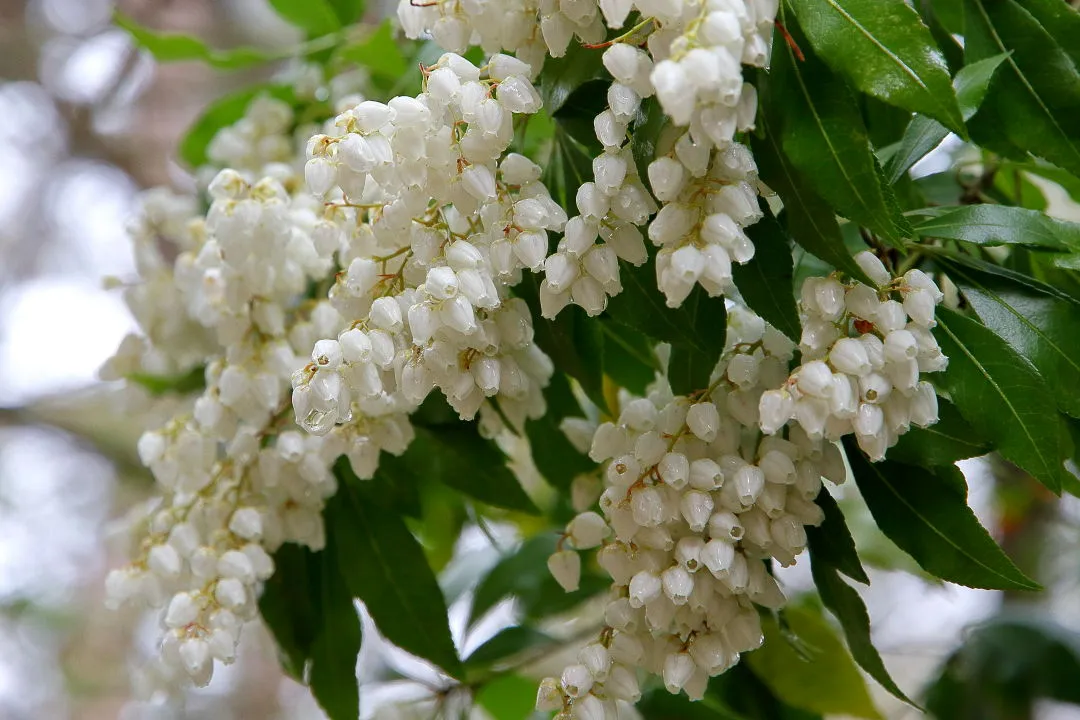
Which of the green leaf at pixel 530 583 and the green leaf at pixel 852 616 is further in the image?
the green leaf at pixel 530 583

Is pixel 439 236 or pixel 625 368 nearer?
pixel 439 236

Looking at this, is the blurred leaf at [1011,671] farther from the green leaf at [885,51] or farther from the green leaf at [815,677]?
the green leaf at [885,51]

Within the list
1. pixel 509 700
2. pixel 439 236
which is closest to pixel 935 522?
pixel 439 236

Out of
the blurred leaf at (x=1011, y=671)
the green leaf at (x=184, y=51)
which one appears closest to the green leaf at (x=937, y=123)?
the green leaf at (x=184, y=51)

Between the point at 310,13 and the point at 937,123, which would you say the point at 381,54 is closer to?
the point at 310,13

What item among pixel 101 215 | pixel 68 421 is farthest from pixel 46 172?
pixel 68 421

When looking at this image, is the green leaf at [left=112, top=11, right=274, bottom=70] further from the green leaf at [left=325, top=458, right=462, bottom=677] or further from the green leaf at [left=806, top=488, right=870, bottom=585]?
the green leaf at [left=806, top=488, right=870, bottom=585]

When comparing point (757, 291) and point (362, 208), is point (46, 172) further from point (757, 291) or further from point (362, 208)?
point (757, 291)
